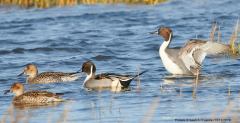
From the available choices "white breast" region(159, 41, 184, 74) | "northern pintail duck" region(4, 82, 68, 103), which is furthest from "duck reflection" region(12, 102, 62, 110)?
"white breast" region(159, 41, 184, 74)

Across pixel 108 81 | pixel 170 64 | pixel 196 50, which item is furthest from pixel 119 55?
pixel 108 81

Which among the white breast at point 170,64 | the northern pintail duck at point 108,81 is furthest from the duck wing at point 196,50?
the northern pintail duck at point 108,81

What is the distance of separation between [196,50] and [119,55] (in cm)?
383

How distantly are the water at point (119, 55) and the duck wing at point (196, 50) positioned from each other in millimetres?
425

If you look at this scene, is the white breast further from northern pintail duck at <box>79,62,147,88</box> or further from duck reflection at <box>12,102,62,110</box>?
duck reflection at <box>12,102,62,110</box>

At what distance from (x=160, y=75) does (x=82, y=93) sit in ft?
8.07

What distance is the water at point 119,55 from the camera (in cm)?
629

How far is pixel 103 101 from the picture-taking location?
696 centimetres

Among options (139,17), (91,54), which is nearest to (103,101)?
(91,54)

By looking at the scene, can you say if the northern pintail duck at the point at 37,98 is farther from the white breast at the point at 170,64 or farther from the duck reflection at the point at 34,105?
the white breast at the point at 170,64

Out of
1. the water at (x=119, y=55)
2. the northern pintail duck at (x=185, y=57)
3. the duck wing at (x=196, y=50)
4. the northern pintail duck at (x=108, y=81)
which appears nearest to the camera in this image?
the water at (x=119, y=55)

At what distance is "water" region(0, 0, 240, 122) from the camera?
629 centimetres

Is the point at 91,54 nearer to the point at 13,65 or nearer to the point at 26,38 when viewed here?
the point at 13,65

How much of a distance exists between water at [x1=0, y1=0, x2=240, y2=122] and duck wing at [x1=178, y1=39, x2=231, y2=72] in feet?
1.39
